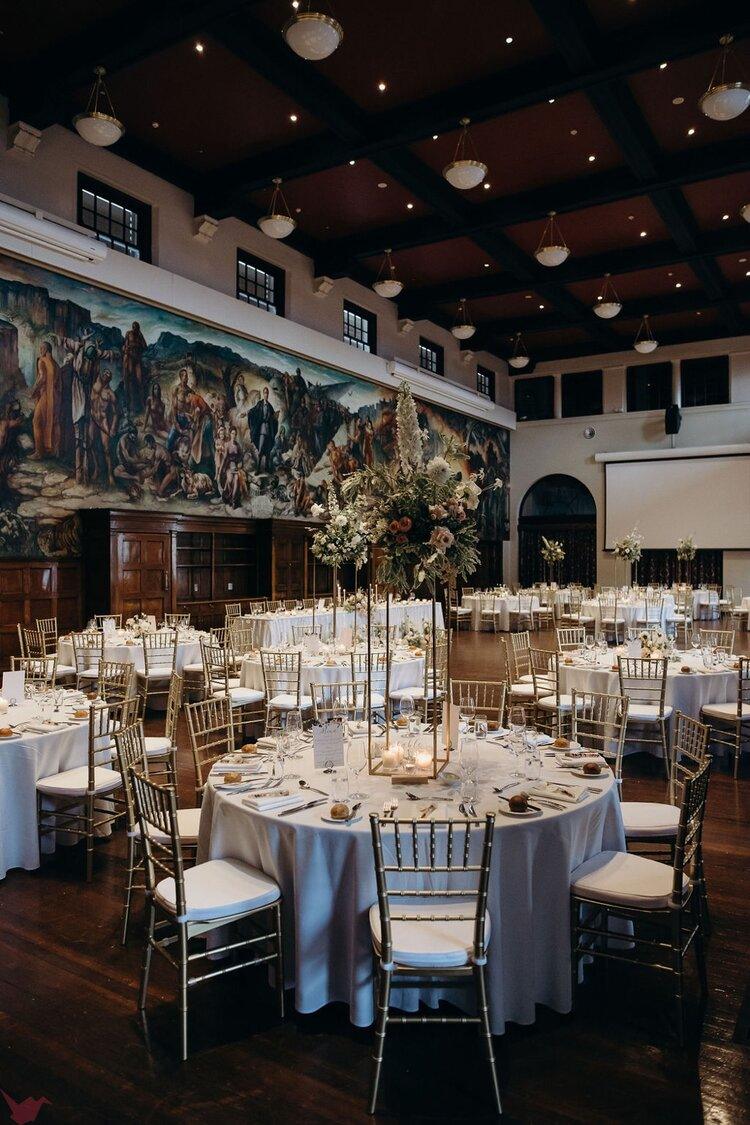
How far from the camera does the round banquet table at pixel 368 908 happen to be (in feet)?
9.96

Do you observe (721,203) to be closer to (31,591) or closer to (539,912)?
(31,591)

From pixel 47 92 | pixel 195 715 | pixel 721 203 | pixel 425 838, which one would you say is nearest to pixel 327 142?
pixel 47 92

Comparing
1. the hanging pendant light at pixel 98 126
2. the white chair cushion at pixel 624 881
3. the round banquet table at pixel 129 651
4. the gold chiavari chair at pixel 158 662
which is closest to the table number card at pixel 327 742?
the white chair cushion at pixel 624 881

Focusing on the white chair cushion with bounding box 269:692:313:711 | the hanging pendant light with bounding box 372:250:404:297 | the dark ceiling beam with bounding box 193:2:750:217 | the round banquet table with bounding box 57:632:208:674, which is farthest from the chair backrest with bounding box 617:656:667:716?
the hanging pendant light with bounding box 372:250:404:297

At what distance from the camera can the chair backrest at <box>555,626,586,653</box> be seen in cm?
916

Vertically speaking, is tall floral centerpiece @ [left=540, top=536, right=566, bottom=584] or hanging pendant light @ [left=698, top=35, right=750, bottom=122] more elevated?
hanging pendant light @ [left=698, top=35, right=750, bottom=122]

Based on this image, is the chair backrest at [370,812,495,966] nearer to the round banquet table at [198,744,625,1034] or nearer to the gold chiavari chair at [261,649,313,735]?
the round banquet table at [198,744,625,1034]

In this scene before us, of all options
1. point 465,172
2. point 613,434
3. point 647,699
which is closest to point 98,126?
point 465,172

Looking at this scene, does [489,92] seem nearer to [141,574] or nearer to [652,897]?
[141,574]

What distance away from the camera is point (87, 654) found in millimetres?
8883

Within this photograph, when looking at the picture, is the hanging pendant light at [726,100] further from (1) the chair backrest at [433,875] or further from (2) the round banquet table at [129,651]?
(2) the round banquet table at [129,651]

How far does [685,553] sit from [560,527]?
Answer: 5031 millimetres

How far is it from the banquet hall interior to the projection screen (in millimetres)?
94

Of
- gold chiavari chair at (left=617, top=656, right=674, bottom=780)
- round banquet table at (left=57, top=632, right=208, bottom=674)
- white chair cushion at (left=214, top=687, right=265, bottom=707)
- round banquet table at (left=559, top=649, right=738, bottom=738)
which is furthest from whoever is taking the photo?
round banquet table at (left=57, top=632, right=208, bottom=674)
